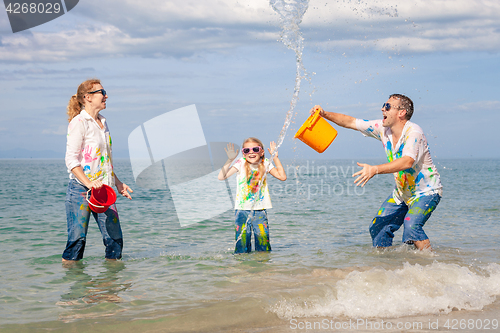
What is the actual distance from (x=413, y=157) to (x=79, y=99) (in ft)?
12.7

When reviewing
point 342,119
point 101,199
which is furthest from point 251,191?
point 101,199

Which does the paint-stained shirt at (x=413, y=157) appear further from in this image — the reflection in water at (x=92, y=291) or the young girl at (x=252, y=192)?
the reflection in water at (x=92, y=291)

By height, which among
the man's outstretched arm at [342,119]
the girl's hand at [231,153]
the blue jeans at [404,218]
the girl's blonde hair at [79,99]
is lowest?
the blue jeans at [404,218]

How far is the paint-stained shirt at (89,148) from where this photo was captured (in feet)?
14.8

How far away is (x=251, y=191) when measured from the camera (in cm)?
558

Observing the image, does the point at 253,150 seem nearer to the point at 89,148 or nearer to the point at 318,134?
the point at 318,134

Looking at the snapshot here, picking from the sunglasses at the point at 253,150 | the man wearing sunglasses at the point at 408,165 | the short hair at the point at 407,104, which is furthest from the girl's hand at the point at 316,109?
the short hair at the point at 407,104

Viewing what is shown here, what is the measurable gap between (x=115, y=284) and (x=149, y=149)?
4773 mm

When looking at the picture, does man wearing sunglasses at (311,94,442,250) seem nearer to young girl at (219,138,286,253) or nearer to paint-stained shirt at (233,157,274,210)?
young girl at (219,138,286,253)

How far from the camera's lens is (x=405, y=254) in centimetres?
583

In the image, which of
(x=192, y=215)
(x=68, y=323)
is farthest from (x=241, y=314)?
(x=192, y=215)

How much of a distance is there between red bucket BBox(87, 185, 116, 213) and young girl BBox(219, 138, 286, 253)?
5.02 ft

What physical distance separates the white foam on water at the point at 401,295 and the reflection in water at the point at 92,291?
1.58m

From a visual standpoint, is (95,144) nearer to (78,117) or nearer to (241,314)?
(78,117)
